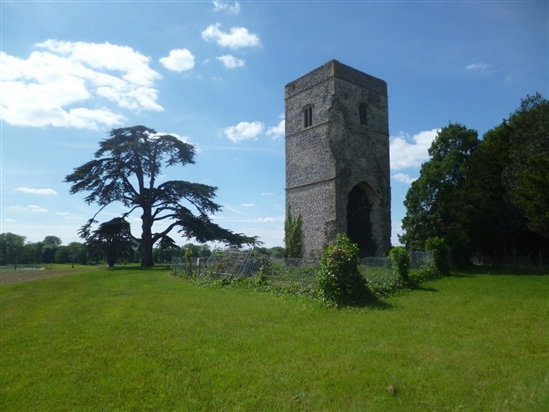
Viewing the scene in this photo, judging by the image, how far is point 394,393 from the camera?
4988 millimetres

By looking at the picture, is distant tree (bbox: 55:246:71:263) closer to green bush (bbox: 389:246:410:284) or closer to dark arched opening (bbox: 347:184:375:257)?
dark arched opening (bbox: 347:184:375:257)

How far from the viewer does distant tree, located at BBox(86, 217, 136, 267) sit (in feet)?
100

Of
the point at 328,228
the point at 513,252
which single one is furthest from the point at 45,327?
the point at 513,252

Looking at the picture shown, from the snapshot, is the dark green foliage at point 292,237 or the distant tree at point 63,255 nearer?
the dark green foliage at point 292,237

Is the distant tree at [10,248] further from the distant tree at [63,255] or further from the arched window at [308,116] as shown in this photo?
the arched window at [308,116]

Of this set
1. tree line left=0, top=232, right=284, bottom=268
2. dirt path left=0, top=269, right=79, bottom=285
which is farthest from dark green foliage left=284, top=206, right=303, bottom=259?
tree line left=0, top=232, right=284, bottom=268

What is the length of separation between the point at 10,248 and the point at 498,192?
68.6m

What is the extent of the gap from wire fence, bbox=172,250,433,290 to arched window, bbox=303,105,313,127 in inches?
326

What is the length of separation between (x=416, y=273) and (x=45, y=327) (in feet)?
41.3

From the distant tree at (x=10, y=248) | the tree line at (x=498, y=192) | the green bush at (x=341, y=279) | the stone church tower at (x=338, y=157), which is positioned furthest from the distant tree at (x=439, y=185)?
the distant tree at (x=10, y=248)

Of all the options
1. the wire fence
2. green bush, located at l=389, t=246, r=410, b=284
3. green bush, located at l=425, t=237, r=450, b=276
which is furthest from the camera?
green bush, located at l=425, t=237, r=450, b=276

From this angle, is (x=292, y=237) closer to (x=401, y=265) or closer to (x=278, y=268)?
(x=278, y=268)

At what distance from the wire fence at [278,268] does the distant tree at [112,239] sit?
428 inches

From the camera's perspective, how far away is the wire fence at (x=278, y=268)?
45.0ft
